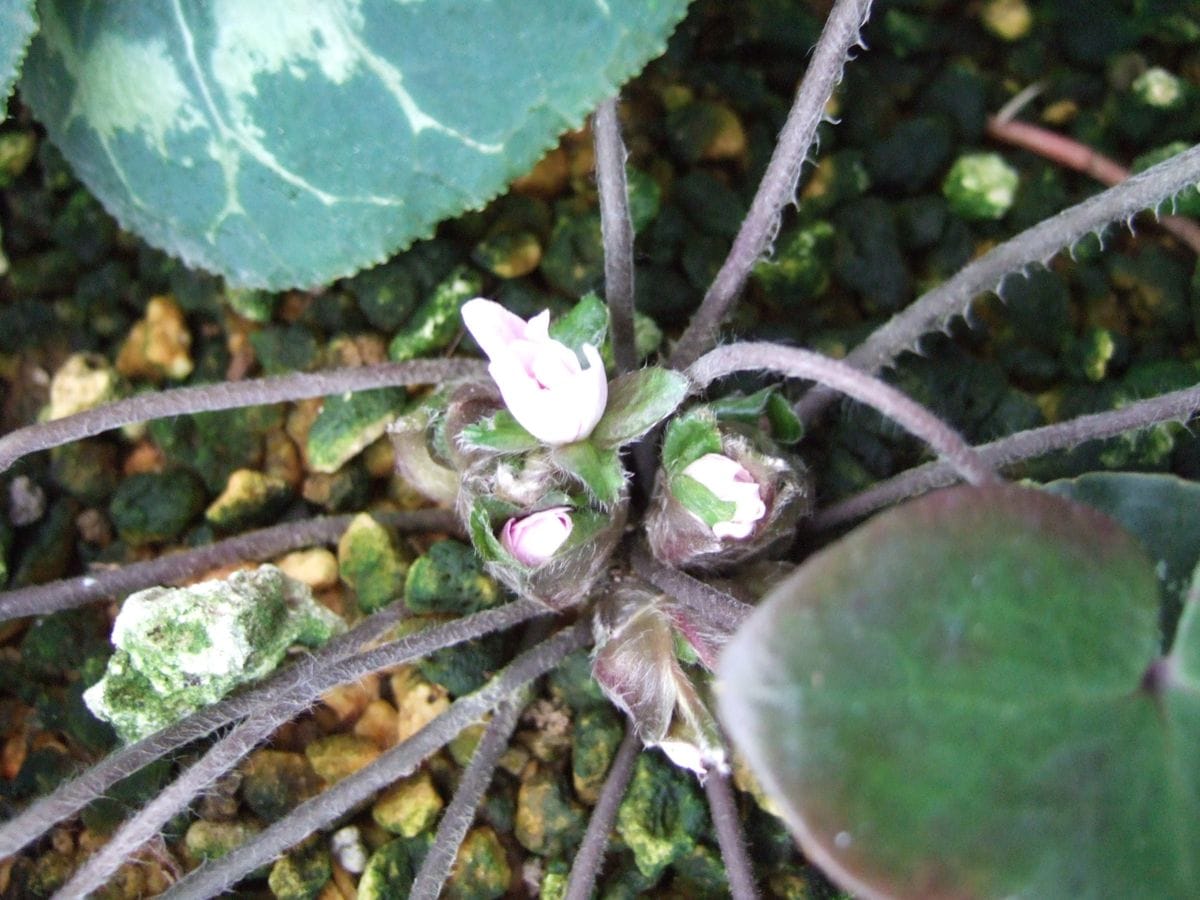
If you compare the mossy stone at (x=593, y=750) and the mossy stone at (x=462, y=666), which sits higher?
the mossy stone at (x=462, y=666)

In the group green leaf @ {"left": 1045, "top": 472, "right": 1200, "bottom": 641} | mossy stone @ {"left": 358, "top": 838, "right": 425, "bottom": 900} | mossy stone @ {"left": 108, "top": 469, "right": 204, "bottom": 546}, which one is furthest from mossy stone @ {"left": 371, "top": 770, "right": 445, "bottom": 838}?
green leaf @ {"left": 1045, "top": 472, "right": 1200, "bottom": 641}

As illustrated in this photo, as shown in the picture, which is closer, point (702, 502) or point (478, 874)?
point (702, 502)

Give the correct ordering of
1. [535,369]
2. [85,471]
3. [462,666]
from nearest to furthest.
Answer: [535,369], [462,666], [85,471]

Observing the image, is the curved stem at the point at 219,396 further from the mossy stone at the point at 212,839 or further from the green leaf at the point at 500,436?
the mossy stone at the point at 212,839

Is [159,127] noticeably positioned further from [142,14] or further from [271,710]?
[271,710]

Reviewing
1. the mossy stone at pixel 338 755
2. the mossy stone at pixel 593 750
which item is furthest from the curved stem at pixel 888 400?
the mossy stone at pixel 338 755

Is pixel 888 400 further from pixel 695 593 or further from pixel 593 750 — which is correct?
pixel 593 750

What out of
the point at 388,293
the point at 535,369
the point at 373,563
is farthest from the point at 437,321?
the point at 535,369

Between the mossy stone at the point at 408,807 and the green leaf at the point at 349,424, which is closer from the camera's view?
the mossy stone at the point at 408,807
